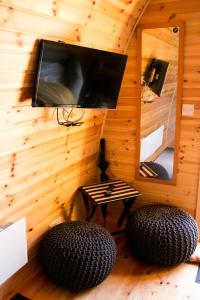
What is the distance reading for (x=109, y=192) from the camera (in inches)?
106

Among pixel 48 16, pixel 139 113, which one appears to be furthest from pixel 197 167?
pixel 48 16

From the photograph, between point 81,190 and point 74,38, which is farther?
point 81,190

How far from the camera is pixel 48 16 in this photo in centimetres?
162

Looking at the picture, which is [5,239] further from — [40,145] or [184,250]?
[184,250]

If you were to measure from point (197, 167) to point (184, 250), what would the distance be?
2.31 ft

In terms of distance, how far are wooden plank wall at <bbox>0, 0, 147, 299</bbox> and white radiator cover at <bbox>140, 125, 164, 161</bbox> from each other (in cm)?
43

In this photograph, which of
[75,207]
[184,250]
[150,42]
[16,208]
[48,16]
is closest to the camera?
[48,16]

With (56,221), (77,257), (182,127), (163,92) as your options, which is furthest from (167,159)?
(77,257)

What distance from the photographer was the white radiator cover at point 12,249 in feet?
6.08

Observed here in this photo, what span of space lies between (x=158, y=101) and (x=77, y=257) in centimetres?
142

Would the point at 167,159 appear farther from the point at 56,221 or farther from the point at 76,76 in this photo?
the point at 76,76

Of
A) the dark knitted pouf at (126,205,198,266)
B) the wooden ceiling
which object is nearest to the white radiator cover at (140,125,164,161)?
the dark knitted pouf at (126,205,198,266)

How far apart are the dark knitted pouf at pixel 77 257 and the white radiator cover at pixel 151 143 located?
0.93m

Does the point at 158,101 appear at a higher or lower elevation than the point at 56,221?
higher
